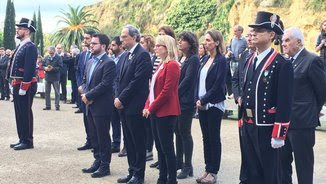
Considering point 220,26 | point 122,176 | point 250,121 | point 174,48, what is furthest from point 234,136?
point 220,26

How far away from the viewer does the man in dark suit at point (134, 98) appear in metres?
6.28

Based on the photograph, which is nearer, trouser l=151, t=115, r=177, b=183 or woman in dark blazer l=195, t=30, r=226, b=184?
trouser l=151, t=115, r=177, b=183

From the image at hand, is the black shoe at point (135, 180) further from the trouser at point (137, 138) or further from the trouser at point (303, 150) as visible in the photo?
the trouser at point (303, 150)

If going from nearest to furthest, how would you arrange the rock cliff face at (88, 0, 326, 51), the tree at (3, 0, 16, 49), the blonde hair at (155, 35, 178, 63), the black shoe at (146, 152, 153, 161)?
the blonde hair at (155, 35, 178, 63) → the black shoe at (146, 152, 153, 161) → the rock cliff face at (88, 0, 326, 51) → the tree at (3, 0, 16, 49)

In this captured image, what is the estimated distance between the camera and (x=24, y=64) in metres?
8.74

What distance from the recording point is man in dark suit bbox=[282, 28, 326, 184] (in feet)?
17.2

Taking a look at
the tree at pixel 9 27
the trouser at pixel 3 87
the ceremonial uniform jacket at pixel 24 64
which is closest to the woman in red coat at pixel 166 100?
the ceremonial uniform jacket at pixel 24 64

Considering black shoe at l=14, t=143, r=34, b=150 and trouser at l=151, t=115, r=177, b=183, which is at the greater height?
trouser at l=151, t=115, r=177, b=183

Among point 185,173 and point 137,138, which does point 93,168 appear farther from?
point 185,173

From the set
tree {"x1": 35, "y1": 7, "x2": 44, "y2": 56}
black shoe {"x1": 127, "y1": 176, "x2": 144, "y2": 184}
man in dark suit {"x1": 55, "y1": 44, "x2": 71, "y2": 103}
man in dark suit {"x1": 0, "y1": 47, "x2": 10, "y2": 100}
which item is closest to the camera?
black shoe {"x1": 127, "y1": 176, "x2": 144, "y2": 184}

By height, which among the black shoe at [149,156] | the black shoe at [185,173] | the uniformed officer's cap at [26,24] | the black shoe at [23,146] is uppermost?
the uniformed officer's cap at [26,24]

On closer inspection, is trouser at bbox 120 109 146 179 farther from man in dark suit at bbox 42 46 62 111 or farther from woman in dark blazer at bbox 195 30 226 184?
man in dark suit at bbox 42 46 62 111

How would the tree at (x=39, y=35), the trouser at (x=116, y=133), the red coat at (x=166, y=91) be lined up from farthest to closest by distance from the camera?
1. the tree at (x=39, y=35)
2. the trouser at (x=116, y=133)
3. the red coat at (x=166, y=91)

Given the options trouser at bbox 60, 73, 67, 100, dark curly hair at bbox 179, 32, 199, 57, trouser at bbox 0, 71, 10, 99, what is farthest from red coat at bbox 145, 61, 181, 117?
trouser at bbox 0, 71, 10, 99
